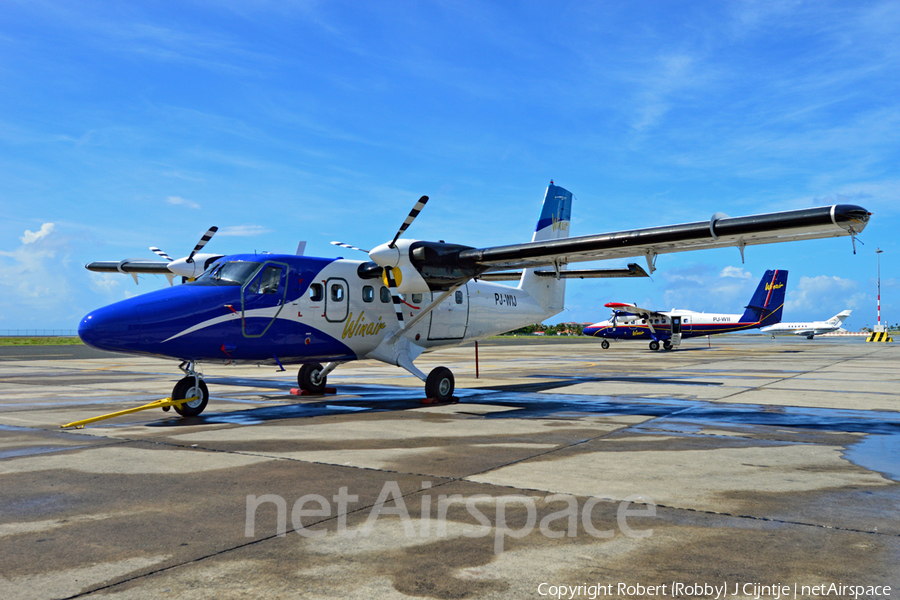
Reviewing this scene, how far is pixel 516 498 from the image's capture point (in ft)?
18.0

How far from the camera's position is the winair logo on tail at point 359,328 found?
512 inches

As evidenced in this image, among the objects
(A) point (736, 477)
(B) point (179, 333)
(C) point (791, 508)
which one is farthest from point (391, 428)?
(C) point (791, 508)

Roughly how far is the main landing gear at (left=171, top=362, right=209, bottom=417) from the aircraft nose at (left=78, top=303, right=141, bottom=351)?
1272 mm

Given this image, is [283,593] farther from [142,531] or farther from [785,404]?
[785,404]

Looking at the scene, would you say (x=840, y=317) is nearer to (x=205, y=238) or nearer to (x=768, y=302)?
(x=768, y=302)

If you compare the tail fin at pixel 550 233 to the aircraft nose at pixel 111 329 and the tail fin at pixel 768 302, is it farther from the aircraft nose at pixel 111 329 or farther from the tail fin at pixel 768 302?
the tail fin at pixel 768 302

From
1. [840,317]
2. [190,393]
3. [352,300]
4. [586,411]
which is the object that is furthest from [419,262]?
[840,317]

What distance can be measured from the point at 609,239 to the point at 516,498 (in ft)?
23.0

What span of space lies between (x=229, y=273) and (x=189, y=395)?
2266mm

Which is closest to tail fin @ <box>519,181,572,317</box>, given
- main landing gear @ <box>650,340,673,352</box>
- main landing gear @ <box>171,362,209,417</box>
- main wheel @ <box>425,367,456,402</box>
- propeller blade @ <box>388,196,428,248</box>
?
main wheel @ <box>425,367,456,402</box>

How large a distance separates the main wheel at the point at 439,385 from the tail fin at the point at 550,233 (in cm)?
544

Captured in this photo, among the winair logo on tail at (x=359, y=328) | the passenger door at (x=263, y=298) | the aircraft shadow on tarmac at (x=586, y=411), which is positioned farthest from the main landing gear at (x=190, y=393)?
the winair logo on tail at (x=359, y=328)

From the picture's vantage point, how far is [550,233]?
58.2 feet

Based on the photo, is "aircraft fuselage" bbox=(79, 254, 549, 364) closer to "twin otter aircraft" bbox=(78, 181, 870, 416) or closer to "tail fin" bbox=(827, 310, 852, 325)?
"twin otter aircraft" bbox=(78, 181, 870, 416)
